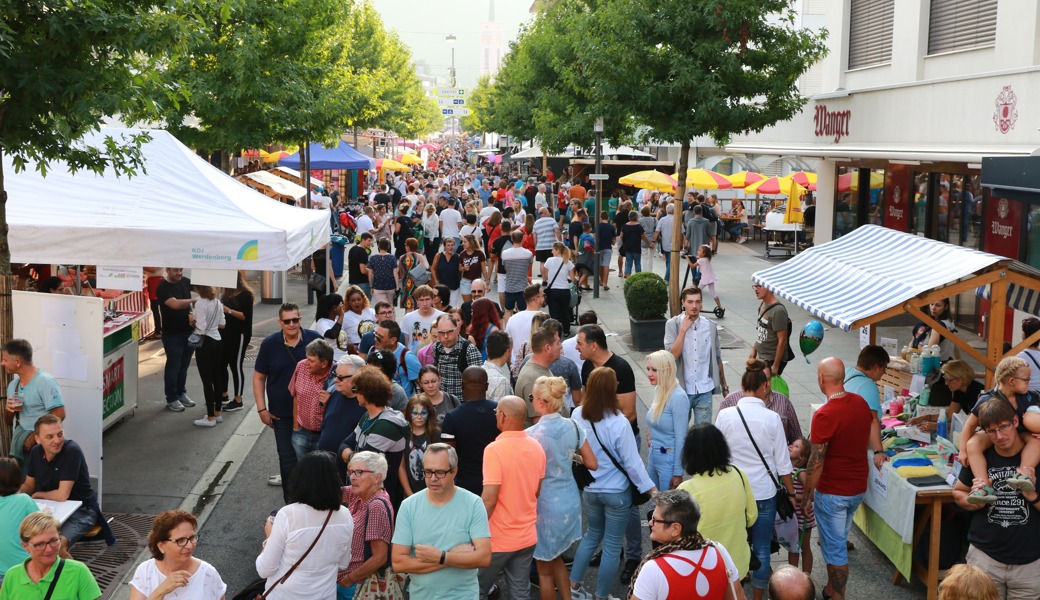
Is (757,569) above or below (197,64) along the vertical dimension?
below

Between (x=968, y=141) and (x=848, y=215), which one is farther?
(x=848, y=215)

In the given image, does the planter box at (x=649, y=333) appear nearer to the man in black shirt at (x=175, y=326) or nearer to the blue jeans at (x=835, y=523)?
the man in black shirt at (x=175, y=326)

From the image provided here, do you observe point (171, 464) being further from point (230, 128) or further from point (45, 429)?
point (230, 128)

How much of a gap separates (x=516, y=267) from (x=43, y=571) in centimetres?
1034

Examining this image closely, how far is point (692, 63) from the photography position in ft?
54.3

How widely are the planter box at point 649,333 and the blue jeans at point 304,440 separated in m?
8.04

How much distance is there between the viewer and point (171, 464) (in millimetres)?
10359

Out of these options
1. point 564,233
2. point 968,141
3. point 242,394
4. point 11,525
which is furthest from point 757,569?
point 564,233

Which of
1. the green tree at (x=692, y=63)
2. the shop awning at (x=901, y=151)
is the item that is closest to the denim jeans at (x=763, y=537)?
the shop awning at (x=901, y=151)

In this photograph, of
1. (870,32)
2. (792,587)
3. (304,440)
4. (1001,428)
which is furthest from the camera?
(870,32)

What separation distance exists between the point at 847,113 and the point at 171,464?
1341 centimetres

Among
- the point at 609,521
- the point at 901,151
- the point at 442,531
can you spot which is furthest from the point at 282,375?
the point at 901,151

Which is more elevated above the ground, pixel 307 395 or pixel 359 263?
pixel 359 263

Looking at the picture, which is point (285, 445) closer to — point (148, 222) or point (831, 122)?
point (148, 222)
